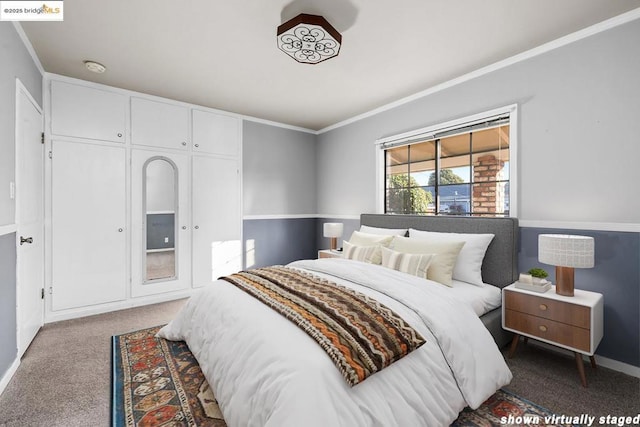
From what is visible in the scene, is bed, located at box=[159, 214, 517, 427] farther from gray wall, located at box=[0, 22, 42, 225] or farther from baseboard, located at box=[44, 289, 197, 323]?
baseboard, located at box=[44, 289, 197, 323]

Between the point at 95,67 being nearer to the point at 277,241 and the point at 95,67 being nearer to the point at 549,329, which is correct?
the point at 277,241

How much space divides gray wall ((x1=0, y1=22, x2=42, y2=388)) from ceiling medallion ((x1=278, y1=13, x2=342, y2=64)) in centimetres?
189

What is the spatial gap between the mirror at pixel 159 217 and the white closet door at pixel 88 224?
247 millimetres

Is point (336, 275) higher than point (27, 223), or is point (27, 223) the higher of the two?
point (27, 223)

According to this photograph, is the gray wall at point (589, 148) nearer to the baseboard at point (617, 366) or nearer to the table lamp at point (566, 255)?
the baseboard at point (617, 366)

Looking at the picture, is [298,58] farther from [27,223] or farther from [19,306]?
[19,306]

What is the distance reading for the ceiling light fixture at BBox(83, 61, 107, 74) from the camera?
9.43 ft

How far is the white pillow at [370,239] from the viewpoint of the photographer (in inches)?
124

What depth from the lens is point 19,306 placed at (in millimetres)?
2355

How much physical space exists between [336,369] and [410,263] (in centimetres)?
146

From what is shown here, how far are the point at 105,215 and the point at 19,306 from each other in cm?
127

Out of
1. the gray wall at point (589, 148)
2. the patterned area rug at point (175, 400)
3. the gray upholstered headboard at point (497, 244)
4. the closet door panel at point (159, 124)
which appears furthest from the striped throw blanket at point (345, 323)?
the closet door panel at point (159, 124)

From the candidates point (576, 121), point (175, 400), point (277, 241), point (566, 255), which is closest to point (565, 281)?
point (566, 255)

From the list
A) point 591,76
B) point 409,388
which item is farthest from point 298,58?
point 409,388
